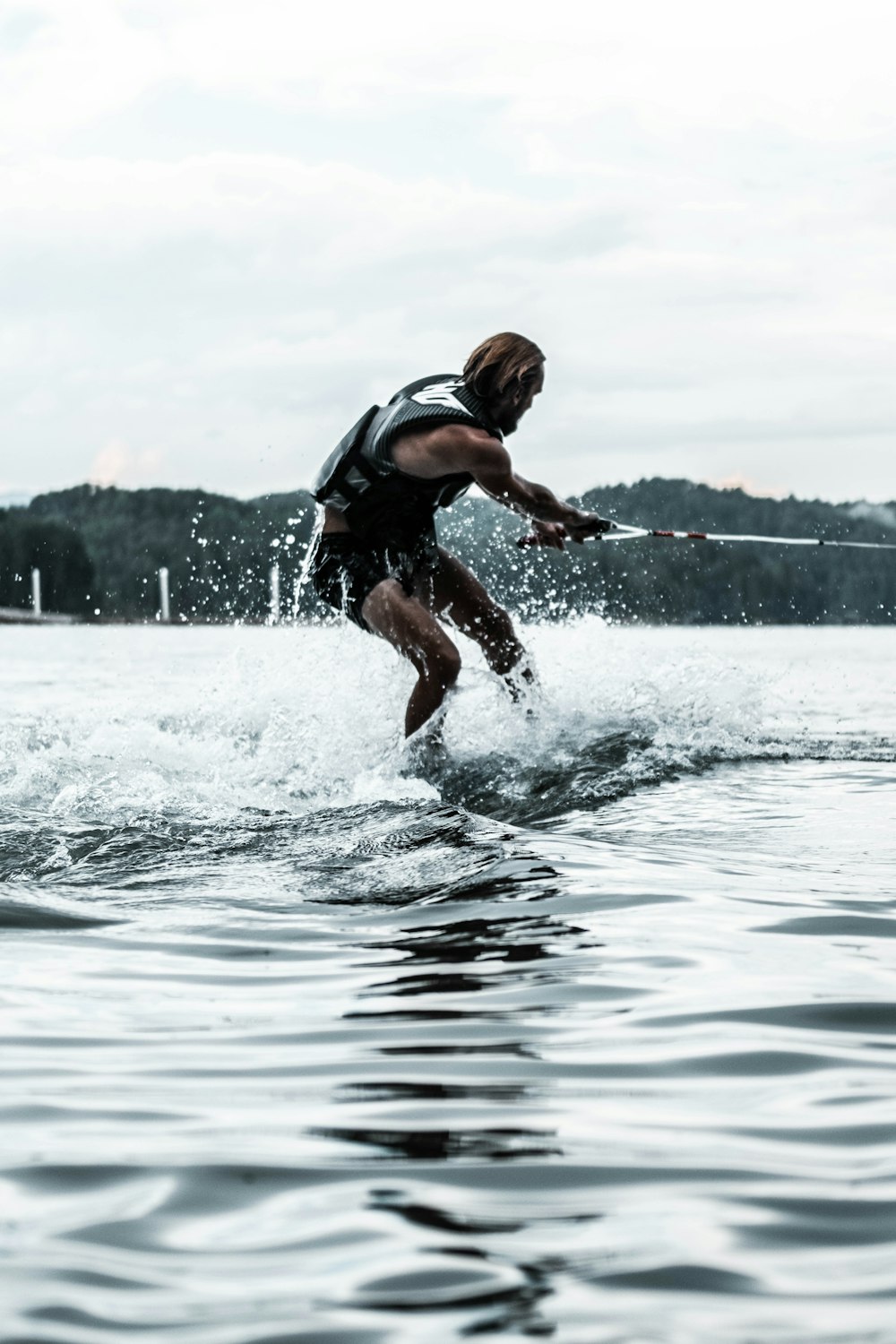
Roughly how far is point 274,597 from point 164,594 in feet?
270

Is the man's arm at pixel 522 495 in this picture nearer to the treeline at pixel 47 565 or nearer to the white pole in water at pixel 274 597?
the white pole in water at pixel 274 597

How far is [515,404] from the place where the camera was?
258 inches

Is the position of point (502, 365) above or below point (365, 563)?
above

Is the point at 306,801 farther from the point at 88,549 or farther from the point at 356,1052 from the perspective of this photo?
the point at 88,549

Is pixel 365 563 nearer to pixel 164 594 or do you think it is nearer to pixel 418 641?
pixel 418 641

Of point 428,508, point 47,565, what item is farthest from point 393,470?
point 47,565

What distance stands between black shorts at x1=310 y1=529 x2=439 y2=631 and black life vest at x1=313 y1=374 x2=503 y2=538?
0.08m

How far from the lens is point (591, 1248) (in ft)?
5.84

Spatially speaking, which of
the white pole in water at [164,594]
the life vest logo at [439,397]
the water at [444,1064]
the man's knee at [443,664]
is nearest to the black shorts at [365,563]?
the man's knee at [443,664]

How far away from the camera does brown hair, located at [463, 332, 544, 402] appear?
21.2 feet

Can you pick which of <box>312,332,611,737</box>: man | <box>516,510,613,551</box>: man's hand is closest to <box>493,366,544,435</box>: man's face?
<box>312,332,611,737</box>: man

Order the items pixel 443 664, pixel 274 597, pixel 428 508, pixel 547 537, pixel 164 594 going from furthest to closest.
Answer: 1. pixel 164 594
2. pixel 274 597
3. pixel 428 508
4. pixel 443 664
5. pixel 547 537

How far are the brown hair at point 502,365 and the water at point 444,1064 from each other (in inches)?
65.4

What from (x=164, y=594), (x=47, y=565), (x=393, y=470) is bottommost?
(x=393, y=470)
